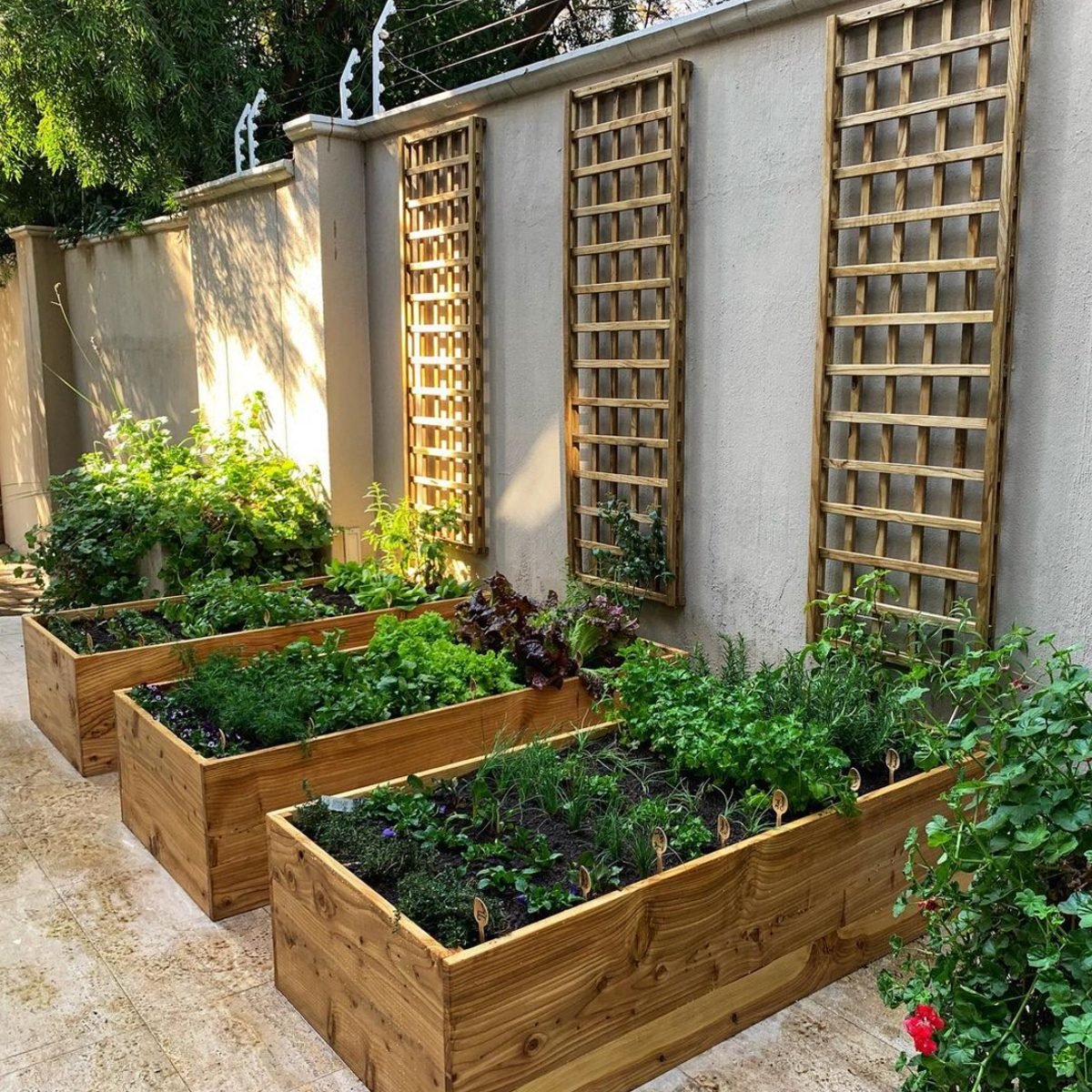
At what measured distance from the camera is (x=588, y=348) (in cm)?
457

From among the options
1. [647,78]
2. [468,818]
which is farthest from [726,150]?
[468,818]

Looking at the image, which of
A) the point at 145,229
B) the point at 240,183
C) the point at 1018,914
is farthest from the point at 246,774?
the point at 145,229

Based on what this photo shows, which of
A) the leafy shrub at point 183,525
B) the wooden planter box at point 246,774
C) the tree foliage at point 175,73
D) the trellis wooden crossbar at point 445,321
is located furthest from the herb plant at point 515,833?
the tree foliage at point 175,73

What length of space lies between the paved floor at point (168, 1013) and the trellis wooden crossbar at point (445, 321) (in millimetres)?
2448

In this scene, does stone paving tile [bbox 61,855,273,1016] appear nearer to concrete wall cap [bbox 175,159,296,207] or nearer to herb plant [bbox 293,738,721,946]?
herb plant [bbox 293,738,721,946]

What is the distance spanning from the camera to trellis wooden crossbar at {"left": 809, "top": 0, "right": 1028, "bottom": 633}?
3.13 metres

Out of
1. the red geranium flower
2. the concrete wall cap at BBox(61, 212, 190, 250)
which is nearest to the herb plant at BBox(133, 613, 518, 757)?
the red geranium flower

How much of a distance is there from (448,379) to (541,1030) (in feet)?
12.0

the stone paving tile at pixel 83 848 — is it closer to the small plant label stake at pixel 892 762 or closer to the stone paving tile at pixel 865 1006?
the stone paving tile at pixel 865 1006

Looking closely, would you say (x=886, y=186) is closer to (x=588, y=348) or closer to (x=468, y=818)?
(x=588, y=348)

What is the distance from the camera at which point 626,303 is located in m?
4.39

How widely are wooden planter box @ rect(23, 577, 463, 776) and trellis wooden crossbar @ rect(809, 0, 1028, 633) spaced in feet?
8.00

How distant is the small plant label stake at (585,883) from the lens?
2484 millimetres

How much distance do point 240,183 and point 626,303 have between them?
124 inches
